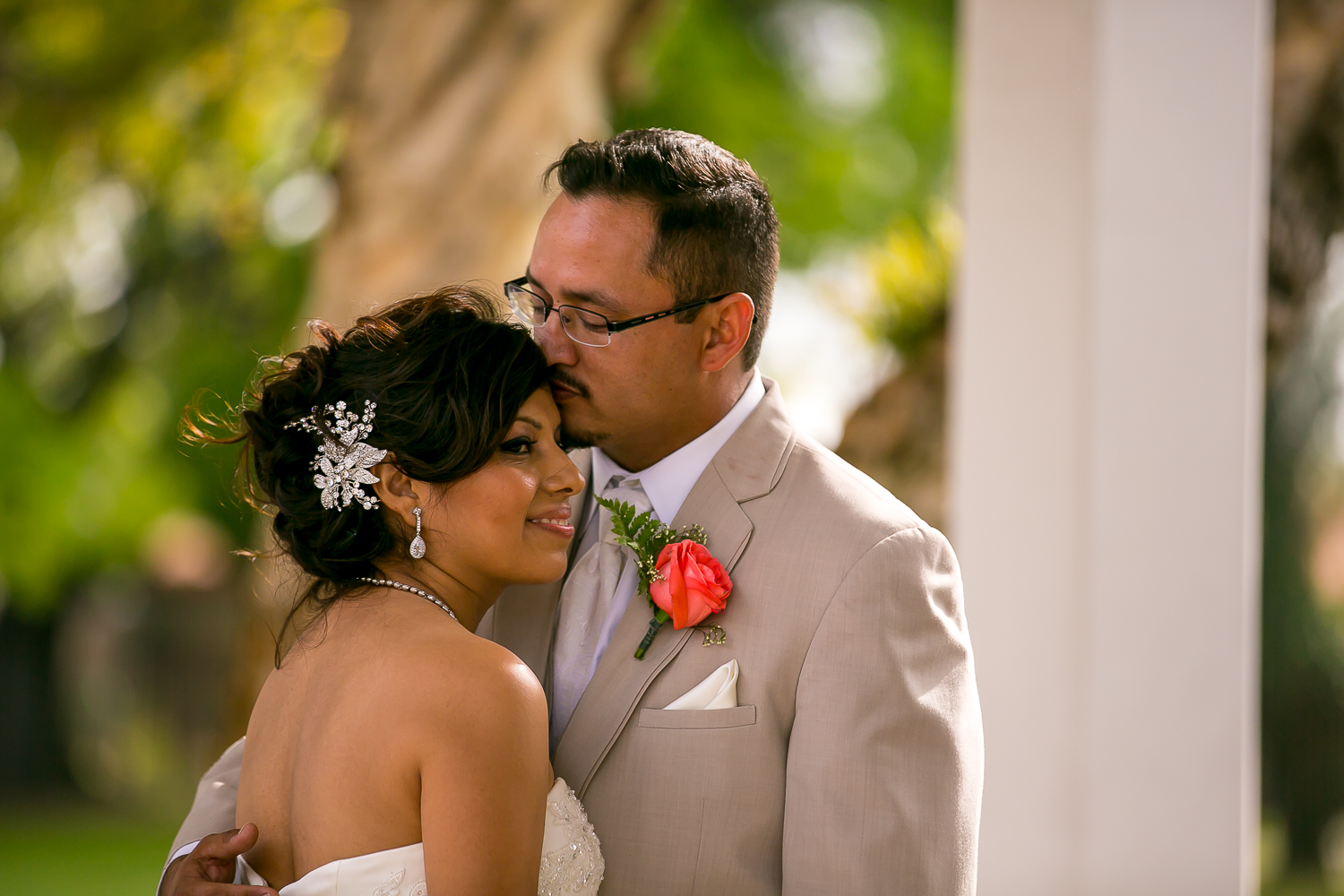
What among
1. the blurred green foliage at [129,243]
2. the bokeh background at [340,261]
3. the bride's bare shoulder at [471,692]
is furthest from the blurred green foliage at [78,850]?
the bride's bare shoulder at [471,692]

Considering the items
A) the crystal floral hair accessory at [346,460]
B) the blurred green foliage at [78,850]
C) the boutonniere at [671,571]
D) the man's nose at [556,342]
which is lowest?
the blurred green foliage at [78,850]

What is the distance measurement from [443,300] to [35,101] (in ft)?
22.5

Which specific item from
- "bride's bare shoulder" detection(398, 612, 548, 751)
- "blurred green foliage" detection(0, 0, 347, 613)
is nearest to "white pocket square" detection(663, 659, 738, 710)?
"bride's bare shoulder" detection(398, 612, 548, 751)

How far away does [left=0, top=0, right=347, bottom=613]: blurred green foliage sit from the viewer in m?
7.46

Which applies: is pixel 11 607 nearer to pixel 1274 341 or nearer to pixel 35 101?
pixel 35 101

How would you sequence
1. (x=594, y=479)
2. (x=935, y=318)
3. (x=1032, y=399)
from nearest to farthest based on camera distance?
(x=594, y=479) < (x=1032, y=399) < (x=935, y=318)

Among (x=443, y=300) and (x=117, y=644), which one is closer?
(x=443, y=300)

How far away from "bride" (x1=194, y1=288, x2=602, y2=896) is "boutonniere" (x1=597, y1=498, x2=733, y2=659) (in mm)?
172

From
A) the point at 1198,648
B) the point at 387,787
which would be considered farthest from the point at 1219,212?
the point at 387,787

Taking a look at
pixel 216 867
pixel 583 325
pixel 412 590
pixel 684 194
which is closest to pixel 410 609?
pixel 412 590

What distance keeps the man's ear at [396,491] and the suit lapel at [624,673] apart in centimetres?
48

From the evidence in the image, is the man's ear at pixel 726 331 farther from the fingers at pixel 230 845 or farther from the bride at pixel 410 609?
the fingers at pixel 230 845

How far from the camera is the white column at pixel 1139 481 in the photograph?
334 centimetres

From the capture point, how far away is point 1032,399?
362 centimetres
